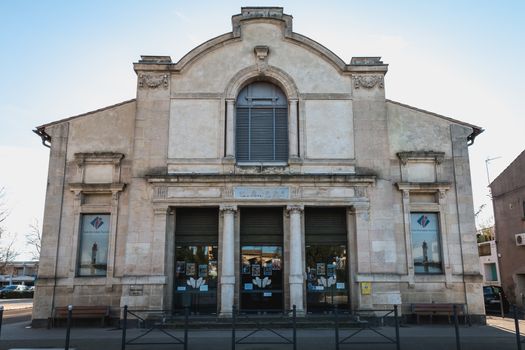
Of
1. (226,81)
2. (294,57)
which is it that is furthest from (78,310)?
(294,57)

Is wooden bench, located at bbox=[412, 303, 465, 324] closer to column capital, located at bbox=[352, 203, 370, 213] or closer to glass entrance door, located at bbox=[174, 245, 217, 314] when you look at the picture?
column capital, located at bbox=[352, 203, 370, 213]

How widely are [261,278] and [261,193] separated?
330 cm

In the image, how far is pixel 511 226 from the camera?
89.6 ft

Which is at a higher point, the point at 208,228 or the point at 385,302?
the point at 208,228

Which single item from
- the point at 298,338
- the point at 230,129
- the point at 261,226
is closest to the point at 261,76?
the point at 230,129

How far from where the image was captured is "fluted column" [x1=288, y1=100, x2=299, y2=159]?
1836 centimetres

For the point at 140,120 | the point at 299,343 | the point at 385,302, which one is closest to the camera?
the point at 299,343

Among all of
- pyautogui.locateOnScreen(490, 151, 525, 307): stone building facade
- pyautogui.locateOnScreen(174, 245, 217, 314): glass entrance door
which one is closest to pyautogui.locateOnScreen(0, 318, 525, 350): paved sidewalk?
pyautogui.locateOnScreen(174, 245, 217, 314): glass entrance door

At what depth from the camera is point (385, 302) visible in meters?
17.0

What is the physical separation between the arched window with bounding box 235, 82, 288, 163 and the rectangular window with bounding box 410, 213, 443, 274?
5.88 meters

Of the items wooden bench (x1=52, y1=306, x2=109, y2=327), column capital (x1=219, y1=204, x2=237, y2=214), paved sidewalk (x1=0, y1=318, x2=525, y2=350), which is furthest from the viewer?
column capital (x1=219, y1=204, x2=237, y2=214)

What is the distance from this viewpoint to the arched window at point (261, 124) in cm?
1883

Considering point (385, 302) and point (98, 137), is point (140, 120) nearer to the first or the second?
point (98, 137)

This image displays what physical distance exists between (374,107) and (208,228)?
8.21 m
